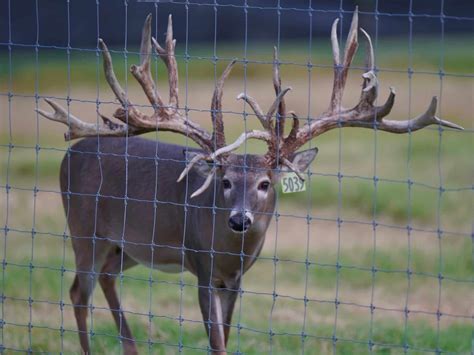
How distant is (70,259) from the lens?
446 inches

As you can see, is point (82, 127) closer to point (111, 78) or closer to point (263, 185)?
point (111, 78)

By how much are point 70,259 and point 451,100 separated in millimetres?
10879

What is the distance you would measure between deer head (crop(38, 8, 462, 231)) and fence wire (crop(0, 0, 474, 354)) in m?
0.16

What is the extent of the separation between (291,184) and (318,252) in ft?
17.6

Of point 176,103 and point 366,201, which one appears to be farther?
point 366,201

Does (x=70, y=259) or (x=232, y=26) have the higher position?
(x=232, y=26)

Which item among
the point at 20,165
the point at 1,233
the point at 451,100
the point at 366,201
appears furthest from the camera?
the point at 451,100

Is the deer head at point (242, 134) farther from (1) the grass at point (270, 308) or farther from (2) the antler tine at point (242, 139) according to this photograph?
(1) the grass at point (270, 308)

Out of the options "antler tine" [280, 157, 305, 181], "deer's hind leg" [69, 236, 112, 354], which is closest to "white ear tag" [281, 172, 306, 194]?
"antler tine" [280, 157, 305, 181]

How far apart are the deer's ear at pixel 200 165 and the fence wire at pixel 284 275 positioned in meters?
0.18

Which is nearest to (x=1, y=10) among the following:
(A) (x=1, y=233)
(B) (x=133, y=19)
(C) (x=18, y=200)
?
(B) (x=133, y=19)

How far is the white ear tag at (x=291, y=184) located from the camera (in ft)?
21.7

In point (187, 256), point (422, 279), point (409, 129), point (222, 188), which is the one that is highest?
point (409, 129)

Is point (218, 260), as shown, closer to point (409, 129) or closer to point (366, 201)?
point (409, 129)
